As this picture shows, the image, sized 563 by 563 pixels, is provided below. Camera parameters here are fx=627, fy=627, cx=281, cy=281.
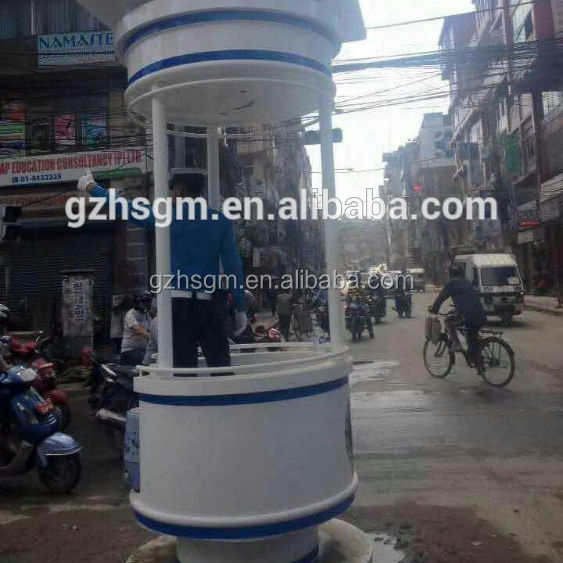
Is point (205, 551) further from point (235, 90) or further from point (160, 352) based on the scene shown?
point (235, 90)

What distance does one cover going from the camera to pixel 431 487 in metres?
4.73

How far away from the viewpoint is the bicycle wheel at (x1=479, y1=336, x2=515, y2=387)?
28.2 feet

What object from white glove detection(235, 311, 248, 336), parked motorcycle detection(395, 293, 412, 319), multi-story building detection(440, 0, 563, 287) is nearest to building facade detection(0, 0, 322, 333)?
parked motorcycle detection(395, 293, 412, 319)

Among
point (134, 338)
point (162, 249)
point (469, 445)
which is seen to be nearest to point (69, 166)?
point (134, 338)

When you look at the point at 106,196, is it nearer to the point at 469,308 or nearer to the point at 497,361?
the point at 469,308

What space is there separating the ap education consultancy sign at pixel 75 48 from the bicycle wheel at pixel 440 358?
10981mm

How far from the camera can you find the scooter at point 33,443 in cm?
512

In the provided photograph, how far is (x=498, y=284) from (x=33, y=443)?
16338 millimetres

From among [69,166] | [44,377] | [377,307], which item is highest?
[69,166]

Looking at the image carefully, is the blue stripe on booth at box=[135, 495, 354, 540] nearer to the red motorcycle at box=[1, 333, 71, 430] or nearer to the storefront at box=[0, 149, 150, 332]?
the red motorcycle at box=[1, 333, 71, 430]

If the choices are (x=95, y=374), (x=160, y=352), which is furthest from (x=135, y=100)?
(x=95, y=374)

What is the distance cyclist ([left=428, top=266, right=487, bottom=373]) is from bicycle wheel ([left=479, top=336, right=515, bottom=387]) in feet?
0.32

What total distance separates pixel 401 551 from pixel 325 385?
1279 mm

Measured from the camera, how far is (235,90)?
3.56 meters
